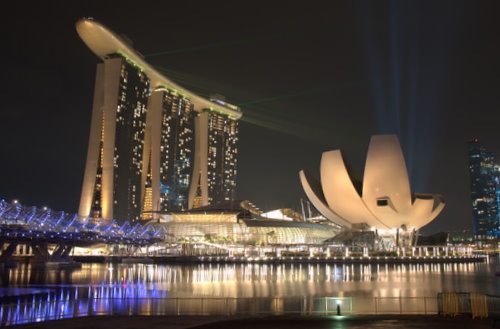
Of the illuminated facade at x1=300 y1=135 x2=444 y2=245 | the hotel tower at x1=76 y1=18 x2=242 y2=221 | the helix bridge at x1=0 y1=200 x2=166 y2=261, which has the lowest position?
the helix bridge at x1=0 y1=200 x2=166 y2=261

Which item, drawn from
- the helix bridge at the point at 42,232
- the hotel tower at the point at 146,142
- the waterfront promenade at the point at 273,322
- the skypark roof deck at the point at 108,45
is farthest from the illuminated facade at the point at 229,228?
the waterfront promenade at the point at 273,322

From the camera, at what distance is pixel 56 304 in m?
21.3

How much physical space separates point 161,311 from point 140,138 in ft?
303

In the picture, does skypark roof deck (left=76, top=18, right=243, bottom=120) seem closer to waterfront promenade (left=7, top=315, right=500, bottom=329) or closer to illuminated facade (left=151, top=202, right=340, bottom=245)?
illuminated facade (left=151, top=202, right=340, bottom=245)

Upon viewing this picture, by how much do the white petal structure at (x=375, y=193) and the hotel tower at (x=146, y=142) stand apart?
1494 inches

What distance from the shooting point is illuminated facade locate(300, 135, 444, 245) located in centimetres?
7069

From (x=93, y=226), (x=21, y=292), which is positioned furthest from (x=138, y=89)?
(x=21, y=292)

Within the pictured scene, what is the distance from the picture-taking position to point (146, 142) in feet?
395

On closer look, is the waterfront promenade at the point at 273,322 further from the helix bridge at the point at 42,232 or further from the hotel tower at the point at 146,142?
the hotel tower at the point at 146,142

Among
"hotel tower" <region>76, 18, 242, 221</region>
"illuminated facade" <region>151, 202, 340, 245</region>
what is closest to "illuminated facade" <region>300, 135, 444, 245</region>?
"illuminated facade" <region>151, 202, 340, 245</region>

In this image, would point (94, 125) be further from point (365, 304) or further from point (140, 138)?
point (365, 304)

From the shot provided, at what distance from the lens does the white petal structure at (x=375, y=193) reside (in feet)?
232

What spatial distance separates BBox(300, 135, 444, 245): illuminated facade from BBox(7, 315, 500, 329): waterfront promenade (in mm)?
55613

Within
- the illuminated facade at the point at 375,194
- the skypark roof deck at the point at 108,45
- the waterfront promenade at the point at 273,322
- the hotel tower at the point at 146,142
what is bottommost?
the waterfront promenade at the point at 273,322
